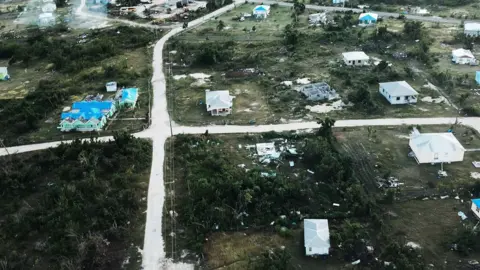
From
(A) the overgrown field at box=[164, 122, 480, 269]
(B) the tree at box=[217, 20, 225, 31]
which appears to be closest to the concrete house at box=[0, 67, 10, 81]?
(A) the overgrown field at box=[164, 122, 480, 269]

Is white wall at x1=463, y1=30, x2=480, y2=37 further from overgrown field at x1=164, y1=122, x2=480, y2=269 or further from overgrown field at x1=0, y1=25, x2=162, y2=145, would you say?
overgrown field at x1=0, y1=25, x2=162, y2=145

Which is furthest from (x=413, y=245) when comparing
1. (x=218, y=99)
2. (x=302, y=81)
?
(x=302, y=81)

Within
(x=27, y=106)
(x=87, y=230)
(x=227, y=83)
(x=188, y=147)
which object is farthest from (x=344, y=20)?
(x=87, y=230)

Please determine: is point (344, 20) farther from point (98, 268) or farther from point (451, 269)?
point (98, 268)

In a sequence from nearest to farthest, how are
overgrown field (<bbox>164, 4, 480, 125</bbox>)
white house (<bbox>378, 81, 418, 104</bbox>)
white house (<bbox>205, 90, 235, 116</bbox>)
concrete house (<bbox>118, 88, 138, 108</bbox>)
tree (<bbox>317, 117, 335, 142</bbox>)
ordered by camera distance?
tree (<bbox>317, 117, 335, 142</bbox>)
white house (<bbox>205, 90, 235, 116</bbox>)
overgrown field (<bbox>164, 4, 480, 125</bbox>)
white house (<bbox>378, 81, 418, 104</bbox>)
concrete house (<bbox>118, 88, 138, 108</bbox>)

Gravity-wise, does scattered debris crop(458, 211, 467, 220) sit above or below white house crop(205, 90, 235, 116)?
below

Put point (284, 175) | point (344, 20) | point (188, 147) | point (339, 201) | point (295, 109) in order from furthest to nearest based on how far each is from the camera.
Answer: point (344, 20), point (295, 109), point (188, 147), point (284, 175), point (339, 201)

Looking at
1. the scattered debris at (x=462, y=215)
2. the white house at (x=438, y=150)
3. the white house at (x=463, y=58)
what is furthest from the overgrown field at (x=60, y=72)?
the white house at (x=463, y=58)

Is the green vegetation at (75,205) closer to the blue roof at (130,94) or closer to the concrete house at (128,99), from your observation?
the concrete house at (128,99)

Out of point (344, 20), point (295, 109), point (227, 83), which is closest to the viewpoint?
point (295, 109)
